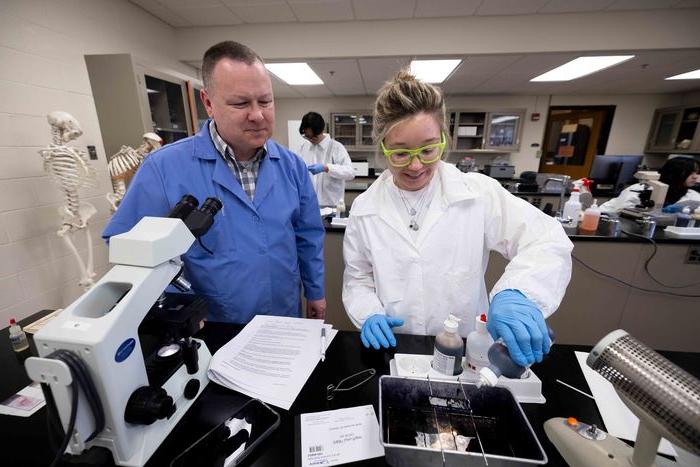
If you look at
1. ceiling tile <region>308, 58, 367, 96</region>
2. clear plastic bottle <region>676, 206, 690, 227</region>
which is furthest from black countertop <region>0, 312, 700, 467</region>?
ceiling tile <region>308, 58, 367, 96</region>

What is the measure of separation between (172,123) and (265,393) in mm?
3095

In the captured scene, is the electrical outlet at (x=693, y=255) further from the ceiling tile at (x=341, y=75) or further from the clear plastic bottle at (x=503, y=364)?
the ceiling tile at (x=341, y=75)

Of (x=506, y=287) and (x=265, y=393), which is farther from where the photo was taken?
(x=506, y=287)

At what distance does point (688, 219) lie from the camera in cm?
207

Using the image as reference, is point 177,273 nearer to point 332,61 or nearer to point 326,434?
point 326,434

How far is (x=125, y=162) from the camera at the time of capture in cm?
225

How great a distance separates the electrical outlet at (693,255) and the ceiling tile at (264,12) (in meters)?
3.82

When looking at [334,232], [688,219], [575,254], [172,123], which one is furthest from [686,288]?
[172,123]

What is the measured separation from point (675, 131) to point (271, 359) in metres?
8.22

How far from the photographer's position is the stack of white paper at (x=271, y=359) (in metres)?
0.70

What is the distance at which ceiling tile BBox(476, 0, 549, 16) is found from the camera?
114 inches

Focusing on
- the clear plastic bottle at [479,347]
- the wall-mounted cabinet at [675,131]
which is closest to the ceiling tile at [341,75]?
the clear plastic bottle at [479,347]

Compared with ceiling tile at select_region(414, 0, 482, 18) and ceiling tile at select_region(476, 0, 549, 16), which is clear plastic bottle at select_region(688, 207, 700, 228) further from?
ceiling tile at select_region(414, 0, 482, 18)

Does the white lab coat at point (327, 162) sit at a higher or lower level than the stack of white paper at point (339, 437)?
higher
